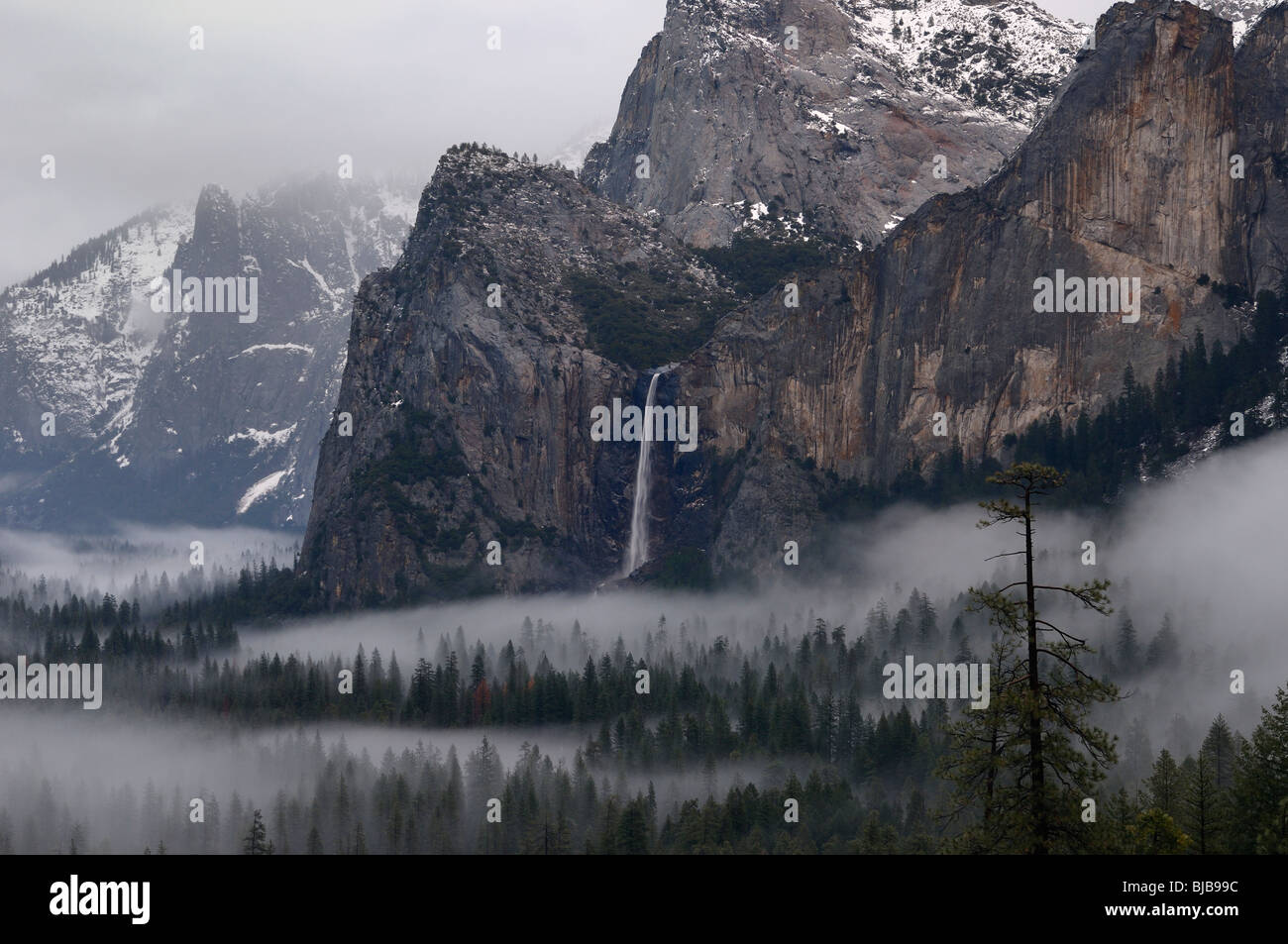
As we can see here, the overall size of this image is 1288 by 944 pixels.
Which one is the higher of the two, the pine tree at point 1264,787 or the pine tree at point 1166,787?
the pine tree at point 1264,787

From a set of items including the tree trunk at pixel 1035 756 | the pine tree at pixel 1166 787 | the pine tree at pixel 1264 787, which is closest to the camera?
the tree trunk at pixel 1035 756

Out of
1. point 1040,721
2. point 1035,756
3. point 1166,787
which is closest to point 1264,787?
Answer: point 1166,787

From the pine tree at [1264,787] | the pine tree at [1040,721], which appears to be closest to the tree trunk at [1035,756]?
the pine tree at [1040,721]

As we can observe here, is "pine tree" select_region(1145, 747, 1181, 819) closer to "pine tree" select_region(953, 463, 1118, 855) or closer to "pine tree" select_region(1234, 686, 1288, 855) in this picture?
"pine tree" select_region(1234, 686, 1288, 855)

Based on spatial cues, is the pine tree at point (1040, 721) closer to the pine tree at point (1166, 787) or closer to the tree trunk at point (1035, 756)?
the tree trunk at point (1035, 756)

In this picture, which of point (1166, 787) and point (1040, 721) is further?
point (1166, 787)

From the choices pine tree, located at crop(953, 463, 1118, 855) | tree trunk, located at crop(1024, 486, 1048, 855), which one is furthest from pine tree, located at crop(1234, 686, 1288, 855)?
tree trunk, located at crop(1024, 486, 1048, 855)

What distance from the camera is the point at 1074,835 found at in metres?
60.8

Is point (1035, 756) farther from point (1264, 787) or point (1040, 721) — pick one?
point (1264, 787)

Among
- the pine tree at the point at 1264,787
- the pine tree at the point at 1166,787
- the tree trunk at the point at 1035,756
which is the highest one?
the tree trunk at the point at 1035,756

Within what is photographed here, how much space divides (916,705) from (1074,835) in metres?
139

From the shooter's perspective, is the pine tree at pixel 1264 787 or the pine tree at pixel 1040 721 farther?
the pine tree at pixel 1264 787
